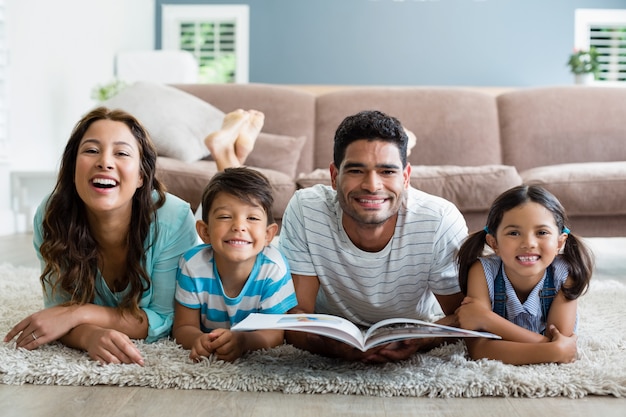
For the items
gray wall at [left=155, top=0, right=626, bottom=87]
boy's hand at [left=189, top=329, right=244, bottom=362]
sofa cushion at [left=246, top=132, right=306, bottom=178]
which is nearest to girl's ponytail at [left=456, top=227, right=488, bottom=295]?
boy's hand at [left=189, top=329, right=244, bottom=362]

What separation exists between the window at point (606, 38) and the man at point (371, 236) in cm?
707

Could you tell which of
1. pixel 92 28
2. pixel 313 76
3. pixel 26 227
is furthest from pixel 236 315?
pixel 313 76

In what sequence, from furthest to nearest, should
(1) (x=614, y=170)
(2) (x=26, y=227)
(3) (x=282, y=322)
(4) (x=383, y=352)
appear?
(2) (x=26, y=227)
(1) (x=614, y=170)
(4) (x=383, y=352)
(3) (x=282, y=322)

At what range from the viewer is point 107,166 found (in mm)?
1519

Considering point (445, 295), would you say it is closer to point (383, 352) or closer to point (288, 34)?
point (383, 352)

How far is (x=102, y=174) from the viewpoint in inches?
59.6

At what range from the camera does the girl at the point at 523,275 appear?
147cm

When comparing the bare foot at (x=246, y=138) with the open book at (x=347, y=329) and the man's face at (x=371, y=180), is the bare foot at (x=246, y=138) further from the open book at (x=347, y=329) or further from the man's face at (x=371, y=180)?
the open book at (x=347, y=329)

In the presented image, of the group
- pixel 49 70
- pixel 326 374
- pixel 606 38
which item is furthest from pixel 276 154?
pixel 606 38

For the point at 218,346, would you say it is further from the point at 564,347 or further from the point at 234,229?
the point at 564,347

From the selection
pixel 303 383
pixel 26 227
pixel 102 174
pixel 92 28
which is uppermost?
pixel 92 28

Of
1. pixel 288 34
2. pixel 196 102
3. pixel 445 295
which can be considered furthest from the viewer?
pixel 288 34

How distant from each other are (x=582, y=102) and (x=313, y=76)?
492cm

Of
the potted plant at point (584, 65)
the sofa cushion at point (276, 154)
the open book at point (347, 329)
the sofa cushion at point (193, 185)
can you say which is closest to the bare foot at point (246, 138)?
the sofa cushion at point (193, 185)
